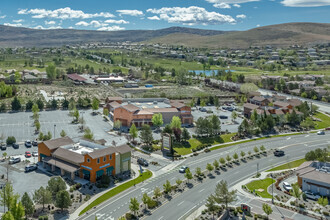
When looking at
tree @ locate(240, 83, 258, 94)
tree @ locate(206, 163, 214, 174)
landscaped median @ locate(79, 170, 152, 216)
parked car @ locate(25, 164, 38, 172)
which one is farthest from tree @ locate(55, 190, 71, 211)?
tree @ locate(240, 83, 258, 94)

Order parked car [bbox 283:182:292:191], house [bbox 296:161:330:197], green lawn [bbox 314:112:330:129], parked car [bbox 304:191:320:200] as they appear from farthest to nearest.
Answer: green lawn [bbox 314:112:330:129]
parked car [bbox 283:182:292:191]
house [bbox 296:161:330:197]
parked car [bbox 304:191:320:200]

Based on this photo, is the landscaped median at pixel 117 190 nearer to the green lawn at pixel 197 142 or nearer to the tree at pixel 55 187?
the tree at pixel 55 187

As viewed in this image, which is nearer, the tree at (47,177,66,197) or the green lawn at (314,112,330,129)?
the tree at (47,177,66,197)

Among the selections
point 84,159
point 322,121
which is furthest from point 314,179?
point 322,121

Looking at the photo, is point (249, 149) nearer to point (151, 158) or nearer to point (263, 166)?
point (263, 166)

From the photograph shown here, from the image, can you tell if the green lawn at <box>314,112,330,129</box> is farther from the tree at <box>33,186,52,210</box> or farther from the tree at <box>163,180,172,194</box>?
the tree at <box>33,186,52,210</box>

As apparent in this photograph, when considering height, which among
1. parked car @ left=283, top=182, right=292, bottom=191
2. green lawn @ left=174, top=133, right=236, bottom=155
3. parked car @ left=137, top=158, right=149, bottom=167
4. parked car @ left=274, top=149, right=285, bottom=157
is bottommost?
green lawn @ left=174, top=133, right=236, bottom=155

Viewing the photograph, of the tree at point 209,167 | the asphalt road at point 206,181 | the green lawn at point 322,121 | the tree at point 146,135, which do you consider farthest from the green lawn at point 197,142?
the green lawn at point 322,121
